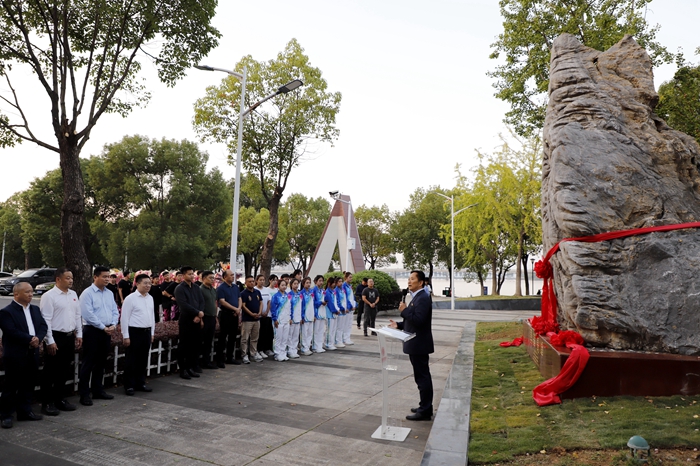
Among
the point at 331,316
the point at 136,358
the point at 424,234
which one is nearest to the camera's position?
the point at 136,358

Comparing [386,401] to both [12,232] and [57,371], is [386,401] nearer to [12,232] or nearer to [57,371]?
[57,371]

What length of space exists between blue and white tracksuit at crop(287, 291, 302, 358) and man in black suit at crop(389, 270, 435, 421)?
5181mm

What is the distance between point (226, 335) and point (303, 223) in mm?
41628

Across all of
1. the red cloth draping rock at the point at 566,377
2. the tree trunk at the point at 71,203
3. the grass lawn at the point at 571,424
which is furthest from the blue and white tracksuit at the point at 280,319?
the red cloth draping rock at the point at 566,377

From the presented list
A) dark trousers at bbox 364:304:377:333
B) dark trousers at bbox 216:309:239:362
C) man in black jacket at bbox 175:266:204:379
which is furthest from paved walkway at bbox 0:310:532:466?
dark trousers at bbox 364:304:377:333

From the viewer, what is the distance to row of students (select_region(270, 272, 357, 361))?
10.8m

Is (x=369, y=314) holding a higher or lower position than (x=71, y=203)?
lower

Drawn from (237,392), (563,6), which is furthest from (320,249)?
(237,392)

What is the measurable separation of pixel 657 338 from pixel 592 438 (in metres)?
2.31

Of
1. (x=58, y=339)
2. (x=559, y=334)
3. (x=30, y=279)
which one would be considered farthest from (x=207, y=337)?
(x=30, y=279)

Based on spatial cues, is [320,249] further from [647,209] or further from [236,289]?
→ [647,209]

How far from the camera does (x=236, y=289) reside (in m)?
9.98

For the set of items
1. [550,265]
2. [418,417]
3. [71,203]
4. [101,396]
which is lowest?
[418,417]

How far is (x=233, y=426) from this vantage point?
229 inches
